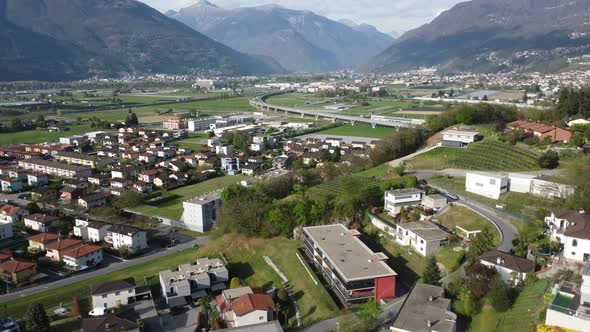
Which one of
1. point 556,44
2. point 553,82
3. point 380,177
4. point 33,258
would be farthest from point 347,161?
point 556,44

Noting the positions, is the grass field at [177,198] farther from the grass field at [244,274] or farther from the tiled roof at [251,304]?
the tiled roof at [251,304]

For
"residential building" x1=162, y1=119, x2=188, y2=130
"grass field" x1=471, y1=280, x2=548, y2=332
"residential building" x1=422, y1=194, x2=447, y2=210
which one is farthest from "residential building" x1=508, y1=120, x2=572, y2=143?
"residential building" x1=162, y1=119, x2=188, y2=130

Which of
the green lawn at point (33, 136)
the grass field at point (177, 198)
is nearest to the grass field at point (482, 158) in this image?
the grass field at point (177, 198)

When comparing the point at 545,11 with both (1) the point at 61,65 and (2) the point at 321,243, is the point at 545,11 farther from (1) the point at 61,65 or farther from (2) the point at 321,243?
(2) the point at 321,243

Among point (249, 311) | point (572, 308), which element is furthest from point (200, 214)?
point (572, 308)

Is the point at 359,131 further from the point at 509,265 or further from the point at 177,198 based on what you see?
the point at 509,265

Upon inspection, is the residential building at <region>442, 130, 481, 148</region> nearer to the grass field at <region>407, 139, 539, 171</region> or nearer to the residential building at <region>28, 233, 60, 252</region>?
the grass field at <region>407, 139, 539, 171</region>
